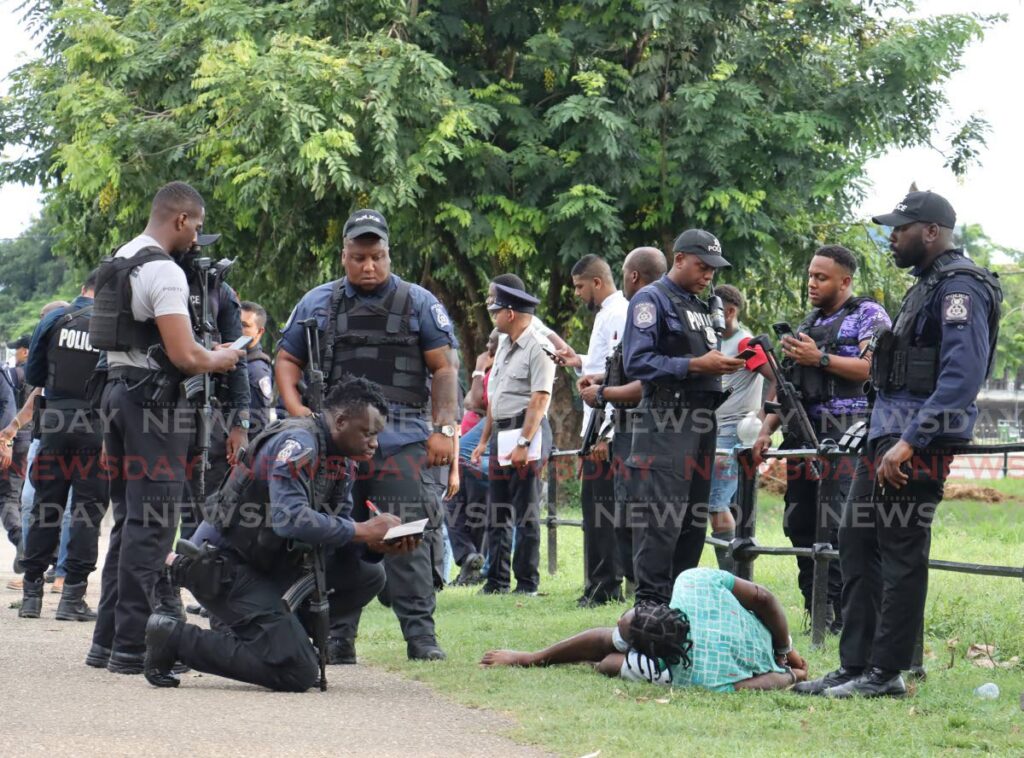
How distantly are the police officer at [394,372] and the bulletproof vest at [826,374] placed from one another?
1.97m

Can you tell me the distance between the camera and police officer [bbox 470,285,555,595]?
10.5 m

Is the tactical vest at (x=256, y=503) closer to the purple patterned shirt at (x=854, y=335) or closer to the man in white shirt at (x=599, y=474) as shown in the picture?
the purple patterned shirt at (x=854, y=335)

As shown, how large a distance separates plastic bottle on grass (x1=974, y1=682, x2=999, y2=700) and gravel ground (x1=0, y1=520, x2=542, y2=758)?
2.16 metres

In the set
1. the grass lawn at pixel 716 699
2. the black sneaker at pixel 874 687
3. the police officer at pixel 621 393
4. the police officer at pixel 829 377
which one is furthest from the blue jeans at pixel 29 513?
the black sneaker at pixel 874 687

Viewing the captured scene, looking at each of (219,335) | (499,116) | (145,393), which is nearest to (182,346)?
(145,393)

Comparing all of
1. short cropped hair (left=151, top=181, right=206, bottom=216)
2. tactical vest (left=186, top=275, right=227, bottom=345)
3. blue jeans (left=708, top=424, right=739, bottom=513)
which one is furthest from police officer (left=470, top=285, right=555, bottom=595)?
short cropped hair (left=151, top=181, right=206, bottom=216)

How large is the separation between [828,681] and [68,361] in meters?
5.04

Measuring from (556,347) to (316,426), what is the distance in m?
3.64

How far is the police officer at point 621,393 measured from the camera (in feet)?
28.5

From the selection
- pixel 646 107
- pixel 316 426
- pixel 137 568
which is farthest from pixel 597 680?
pixel 646 107

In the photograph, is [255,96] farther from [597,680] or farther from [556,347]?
[597,680]

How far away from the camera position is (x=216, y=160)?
57.3ft

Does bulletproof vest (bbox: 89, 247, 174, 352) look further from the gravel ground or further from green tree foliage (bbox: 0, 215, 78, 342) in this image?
green tree foliage (bbox: 0, 215, 78, 342)

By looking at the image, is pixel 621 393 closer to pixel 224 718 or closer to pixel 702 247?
pixel 702 247
